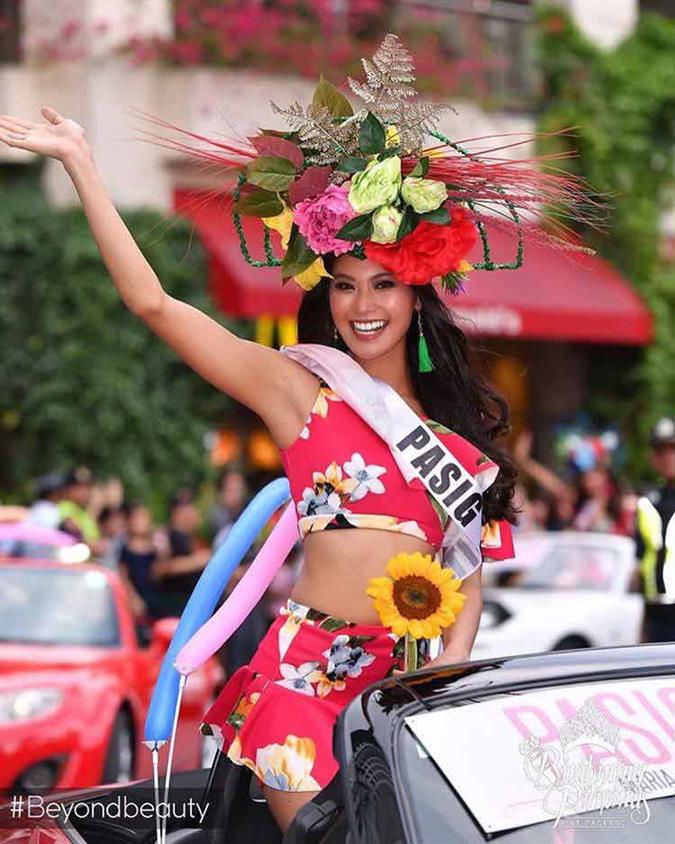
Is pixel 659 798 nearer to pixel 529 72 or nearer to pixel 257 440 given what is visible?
pixel 257 440

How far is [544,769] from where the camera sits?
3141mm

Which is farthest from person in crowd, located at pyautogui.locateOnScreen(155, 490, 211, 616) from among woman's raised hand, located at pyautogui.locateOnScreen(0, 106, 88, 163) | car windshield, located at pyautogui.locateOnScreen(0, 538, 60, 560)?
woman's raised hand, located at pyautogui.locateOnScreen(0, 106, 88, 163)

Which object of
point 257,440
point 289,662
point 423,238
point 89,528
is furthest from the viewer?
point 257,440

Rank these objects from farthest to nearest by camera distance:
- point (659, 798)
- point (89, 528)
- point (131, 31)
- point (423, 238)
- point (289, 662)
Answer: point (131, 31), point (89, 528), point (423, 238), point (289, 662), point (659, 798)

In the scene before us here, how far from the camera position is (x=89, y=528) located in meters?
13.2

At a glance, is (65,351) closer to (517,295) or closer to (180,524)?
(180,524)

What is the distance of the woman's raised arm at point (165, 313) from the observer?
3869mm

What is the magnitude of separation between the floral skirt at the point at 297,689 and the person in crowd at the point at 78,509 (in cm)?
883

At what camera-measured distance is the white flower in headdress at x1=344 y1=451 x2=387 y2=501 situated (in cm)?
398

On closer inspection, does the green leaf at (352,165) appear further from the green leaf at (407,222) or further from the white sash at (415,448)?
the white sash at (415,448)

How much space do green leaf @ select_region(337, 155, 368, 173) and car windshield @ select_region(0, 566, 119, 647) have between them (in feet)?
17.9

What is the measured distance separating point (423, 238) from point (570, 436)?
15.4 metres

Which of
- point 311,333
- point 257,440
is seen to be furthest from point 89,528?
point 311,333

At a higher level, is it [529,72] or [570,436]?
[529,72]
